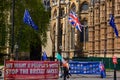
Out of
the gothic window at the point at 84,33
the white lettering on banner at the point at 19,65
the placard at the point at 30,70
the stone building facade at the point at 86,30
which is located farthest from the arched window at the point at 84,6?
the white lettering on banner at the point at 19,65

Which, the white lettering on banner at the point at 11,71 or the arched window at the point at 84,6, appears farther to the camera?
the arched window at the point at 84,6

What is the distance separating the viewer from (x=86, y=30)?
87.2 m

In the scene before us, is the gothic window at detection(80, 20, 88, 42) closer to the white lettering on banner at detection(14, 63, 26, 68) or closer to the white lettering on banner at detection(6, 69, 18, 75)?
the white lettering on banner at detection(14, 63, 26, 68)

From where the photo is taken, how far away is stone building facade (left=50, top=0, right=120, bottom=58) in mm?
61934

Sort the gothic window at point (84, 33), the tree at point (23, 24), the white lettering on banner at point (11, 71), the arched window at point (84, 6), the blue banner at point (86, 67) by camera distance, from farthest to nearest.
Answer: the arched window at point (84, 6) < the gothic window at point (84, 33) < the tree at point (23, 24) < the blue banner at point (86, 67) < the white lettering on banner at point (11, 71)

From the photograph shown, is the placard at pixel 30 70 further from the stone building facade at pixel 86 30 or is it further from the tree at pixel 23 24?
the stone building facade at pixel 86 30

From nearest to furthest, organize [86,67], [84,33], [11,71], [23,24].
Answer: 1. [11,71]
2. [86,67]
3. [23,24]
4. [84,33]

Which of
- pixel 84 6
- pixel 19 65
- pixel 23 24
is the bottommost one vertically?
pixel 19 65

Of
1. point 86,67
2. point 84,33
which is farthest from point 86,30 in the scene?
point 86,67

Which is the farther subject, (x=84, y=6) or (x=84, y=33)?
(x=84, y=6)

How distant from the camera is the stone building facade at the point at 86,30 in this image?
61934mm

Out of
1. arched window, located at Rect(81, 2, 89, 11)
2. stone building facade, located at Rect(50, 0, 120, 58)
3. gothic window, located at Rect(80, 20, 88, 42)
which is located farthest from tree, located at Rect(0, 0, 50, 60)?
arched window, located at Rect(81, 2, 89, 11)

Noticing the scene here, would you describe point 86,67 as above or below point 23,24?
below

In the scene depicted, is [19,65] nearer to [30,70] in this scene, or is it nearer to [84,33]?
[30,70]
